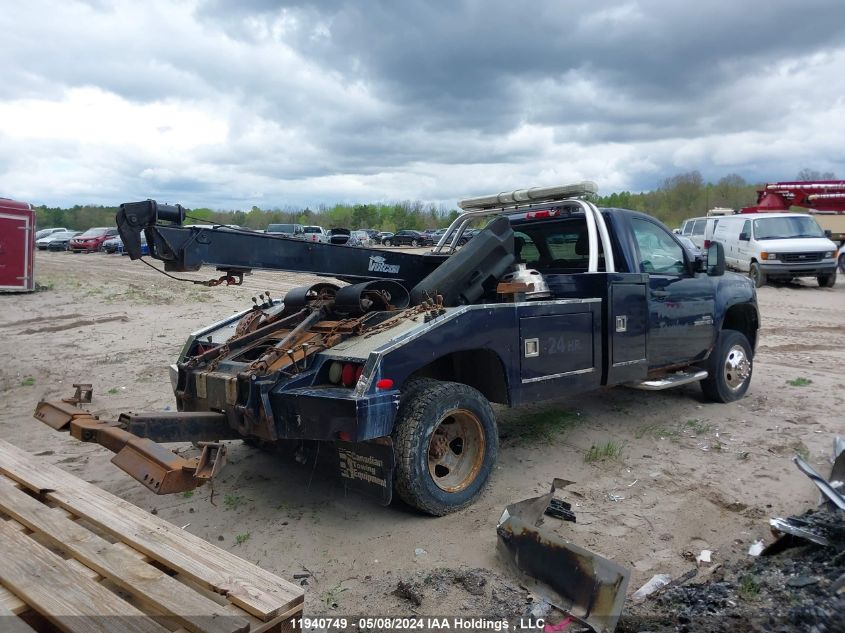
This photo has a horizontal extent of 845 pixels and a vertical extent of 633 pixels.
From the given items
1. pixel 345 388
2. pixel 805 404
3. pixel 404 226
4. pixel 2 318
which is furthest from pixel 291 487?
pixel 404 226

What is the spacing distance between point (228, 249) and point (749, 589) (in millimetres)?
3495

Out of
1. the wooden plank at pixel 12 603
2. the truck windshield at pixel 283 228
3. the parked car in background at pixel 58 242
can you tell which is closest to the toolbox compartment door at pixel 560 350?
the wooden plank at pixel 12 603

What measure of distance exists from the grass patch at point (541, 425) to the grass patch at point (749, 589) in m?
2.57

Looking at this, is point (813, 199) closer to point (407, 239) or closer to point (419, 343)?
point (419, 343)

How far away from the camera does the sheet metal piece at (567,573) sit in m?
3.14

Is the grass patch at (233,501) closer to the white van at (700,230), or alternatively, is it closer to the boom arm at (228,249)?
the boom arm at (228,249)

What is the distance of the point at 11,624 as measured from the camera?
7.25 ft

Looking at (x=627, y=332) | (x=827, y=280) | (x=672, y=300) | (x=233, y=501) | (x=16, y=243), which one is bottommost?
(x=233, y=501)

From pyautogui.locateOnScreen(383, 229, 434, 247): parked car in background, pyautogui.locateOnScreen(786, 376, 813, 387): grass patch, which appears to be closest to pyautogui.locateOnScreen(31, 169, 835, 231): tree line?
pyautogui.locateOnScreen(383, 229, 434, 247): parked car in background

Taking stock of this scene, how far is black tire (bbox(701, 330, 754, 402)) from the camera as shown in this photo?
6.98m

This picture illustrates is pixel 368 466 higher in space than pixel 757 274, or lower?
lower

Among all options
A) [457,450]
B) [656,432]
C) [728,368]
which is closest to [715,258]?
[728,368]

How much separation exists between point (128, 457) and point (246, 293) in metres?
13.9

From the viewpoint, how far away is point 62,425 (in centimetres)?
389
